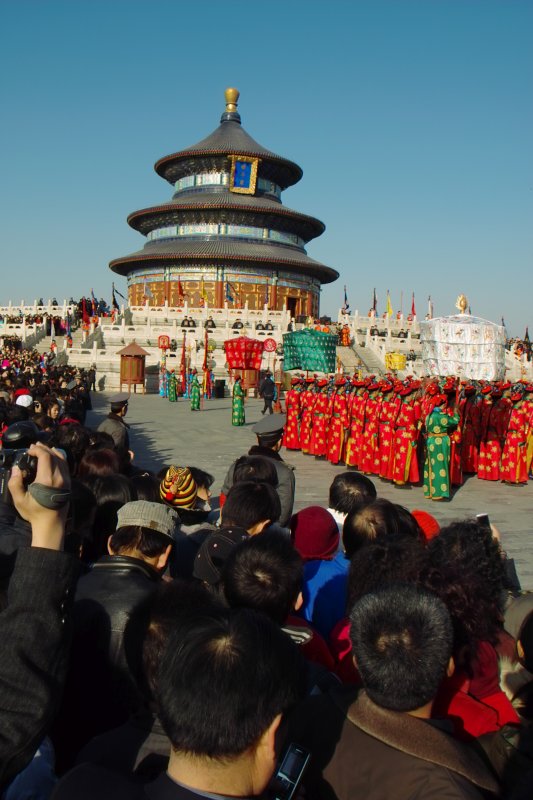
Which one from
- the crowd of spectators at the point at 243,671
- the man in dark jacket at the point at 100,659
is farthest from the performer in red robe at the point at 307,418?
the man in dark jacket at the point at 100,659

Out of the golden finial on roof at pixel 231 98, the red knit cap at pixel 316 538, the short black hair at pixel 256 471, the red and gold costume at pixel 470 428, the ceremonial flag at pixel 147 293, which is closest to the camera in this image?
the red knit cap at pixel 316 538

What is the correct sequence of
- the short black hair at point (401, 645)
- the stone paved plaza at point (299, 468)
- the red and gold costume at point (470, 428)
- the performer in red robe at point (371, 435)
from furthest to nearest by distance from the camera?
1. the performer in red robe at point (371, 435)
2. the red and gold costume at point (470, 428)
3. the stone paved plaza at point (299, 468)
4. the short black hair at point (401, 645)

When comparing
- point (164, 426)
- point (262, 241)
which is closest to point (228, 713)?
point (164, 426)

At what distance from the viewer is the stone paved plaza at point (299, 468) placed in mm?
8641

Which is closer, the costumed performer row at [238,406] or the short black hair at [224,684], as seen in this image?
the short black hair at [224,684]

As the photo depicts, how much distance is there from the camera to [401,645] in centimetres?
192

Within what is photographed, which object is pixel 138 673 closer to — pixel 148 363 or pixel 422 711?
pixel 422 711

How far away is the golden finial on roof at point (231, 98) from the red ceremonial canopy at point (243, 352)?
2664cm

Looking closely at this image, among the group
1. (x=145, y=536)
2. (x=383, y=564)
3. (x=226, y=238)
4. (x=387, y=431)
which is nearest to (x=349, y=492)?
(x=383, y=564)

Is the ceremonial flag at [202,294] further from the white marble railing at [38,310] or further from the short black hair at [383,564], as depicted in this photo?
the short black hair at [383,564]

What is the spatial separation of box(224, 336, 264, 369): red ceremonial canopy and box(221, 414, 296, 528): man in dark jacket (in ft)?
66.8

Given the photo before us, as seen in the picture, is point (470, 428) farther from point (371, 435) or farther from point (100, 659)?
point (100, 659)

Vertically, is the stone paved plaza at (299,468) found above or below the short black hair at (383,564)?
below

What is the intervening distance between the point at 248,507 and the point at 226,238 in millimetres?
40378
